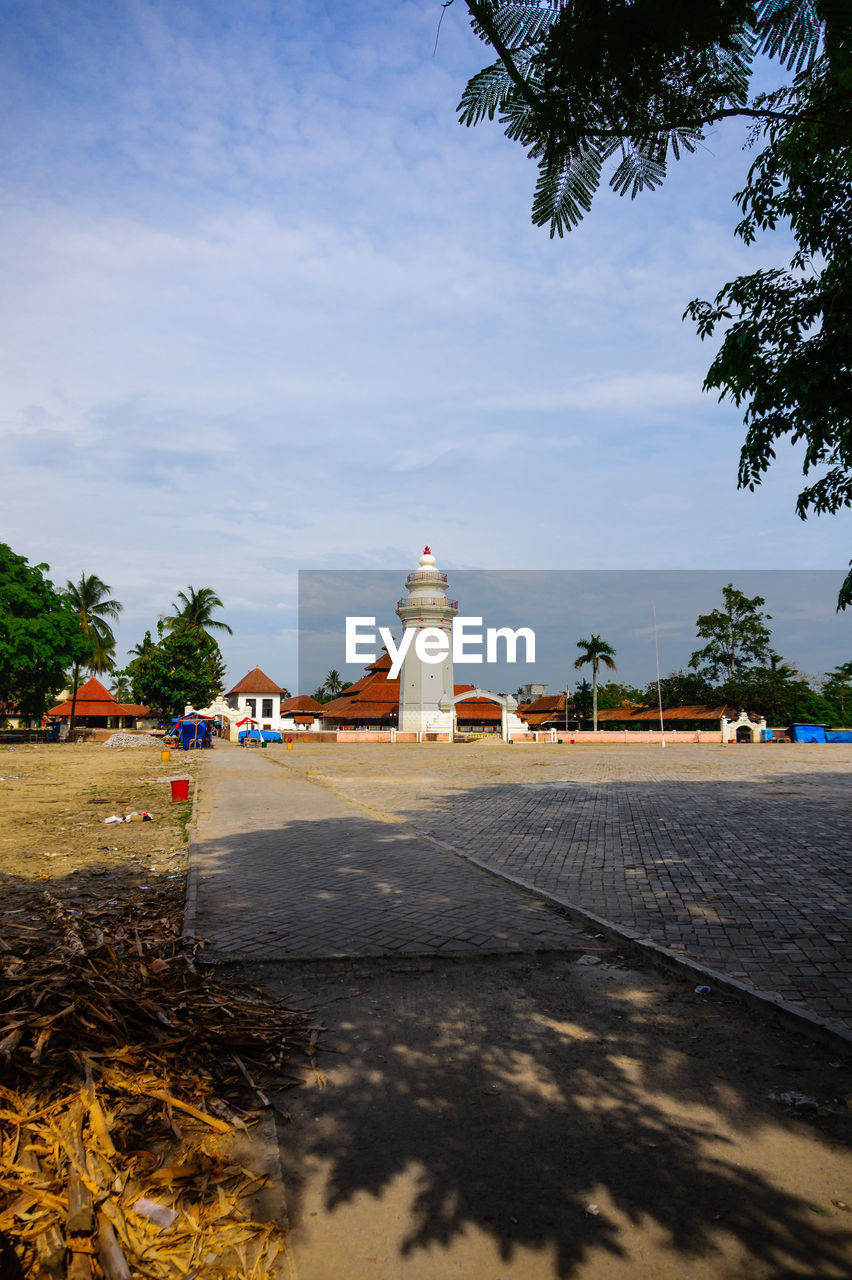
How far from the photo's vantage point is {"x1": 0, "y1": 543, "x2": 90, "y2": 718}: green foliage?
39.9 metres

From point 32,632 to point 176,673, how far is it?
1244 centimetres

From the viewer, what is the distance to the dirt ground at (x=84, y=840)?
7891 millimetres

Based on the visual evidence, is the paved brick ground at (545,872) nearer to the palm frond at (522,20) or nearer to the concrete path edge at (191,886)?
the concrete path edge at (191,886)

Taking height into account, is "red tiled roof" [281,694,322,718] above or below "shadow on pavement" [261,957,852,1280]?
above

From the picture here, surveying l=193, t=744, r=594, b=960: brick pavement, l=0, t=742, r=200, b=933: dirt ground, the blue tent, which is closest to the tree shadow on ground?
l=193, t=744, r=594, b=960: brick pavement

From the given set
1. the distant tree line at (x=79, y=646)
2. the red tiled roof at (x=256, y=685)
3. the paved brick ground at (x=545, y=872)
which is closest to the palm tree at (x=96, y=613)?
the distant tree line at (x=79, y=646)

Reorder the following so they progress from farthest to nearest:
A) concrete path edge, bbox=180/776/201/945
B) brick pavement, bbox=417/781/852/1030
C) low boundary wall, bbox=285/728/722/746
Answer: low boundary wall, bbox=285/728/722/746 < concrete path edge, bbox=180/776/201/945 < brick pavement, bbox=417/781/852/1030

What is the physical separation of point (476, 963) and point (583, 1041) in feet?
4.36

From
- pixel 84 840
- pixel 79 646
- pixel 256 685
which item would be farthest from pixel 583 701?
pixel 84 840

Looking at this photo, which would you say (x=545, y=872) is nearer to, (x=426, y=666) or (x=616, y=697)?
(x=426, y=666)

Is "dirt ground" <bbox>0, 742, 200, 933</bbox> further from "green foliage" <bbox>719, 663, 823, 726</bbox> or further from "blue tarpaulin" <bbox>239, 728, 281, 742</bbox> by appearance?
"green foliage" <bbox>719, 663, 823, 726</bbox>

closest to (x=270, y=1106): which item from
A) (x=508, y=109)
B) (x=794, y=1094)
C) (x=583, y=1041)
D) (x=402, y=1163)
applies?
(x=402, y=1163)

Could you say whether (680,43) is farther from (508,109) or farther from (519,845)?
(519,845)

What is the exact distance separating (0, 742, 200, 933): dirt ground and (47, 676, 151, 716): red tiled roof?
5587cm
